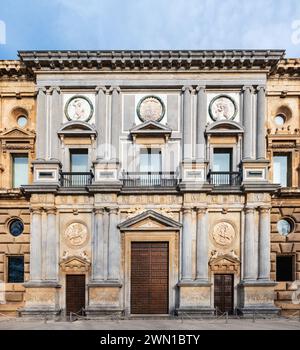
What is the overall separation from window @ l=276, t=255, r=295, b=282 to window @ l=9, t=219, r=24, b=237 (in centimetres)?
1569

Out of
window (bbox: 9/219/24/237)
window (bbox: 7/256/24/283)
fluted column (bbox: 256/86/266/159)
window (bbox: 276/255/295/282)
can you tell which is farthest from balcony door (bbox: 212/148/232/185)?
window (bbox: 7/256/24/283)

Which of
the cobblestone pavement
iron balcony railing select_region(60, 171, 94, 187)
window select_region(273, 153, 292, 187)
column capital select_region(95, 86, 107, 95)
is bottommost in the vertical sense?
the cobblestone pavement

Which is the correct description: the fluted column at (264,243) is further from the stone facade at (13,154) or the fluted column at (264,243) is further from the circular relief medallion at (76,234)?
the stone facade at (13,154)

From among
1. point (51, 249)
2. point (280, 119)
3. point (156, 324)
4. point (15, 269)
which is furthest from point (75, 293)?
point (280, 119)

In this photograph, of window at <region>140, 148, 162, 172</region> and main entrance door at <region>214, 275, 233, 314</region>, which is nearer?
main entrance door at <region>214, 275, 233, 314</region>

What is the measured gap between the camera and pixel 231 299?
2728 cm

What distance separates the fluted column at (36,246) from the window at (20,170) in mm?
3232

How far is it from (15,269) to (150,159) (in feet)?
34.6

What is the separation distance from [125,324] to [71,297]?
15.4 feet

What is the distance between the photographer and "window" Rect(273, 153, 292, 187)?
1168 inches

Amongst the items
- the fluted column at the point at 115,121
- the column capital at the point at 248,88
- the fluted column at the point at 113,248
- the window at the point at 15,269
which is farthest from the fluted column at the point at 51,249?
the column capital at the point at 248,88

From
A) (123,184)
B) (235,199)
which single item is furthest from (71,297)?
(235,199)

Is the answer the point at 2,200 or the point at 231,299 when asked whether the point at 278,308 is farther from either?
the point at 2,200

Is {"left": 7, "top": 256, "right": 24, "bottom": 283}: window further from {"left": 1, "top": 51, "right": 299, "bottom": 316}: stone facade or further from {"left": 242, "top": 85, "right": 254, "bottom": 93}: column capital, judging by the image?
{"left": 242, "top": 85, "right": 254, "bottom": 93}: column capital
